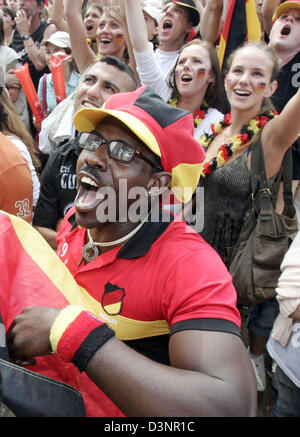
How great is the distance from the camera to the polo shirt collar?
139 cm

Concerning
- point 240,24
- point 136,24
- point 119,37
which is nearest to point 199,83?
point 136,24

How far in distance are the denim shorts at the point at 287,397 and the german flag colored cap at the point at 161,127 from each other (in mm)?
1125

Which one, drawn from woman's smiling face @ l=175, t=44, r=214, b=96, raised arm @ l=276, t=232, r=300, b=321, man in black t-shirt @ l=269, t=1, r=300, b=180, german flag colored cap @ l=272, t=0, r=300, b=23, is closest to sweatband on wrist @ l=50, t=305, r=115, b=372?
raised arm @ l=276, t=232, r=300, b=321

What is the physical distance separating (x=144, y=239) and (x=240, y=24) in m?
2.62

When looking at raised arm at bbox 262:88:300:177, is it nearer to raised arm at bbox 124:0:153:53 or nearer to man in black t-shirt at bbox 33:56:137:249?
man in black t-shirt at bbox 33:56:137:249

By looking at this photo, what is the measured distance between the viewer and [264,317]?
268 centimetres

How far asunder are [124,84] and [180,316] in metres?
1.66

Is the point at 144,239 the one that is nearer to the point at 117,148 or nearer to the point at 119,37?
the point at 117,148

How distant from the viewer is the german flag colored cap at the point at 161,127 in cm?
136

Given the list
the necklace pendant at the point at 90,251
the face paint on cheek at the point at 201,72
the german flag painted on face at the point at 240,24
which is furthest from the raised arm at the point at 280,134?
the german flag painted on face at the point at 240,24

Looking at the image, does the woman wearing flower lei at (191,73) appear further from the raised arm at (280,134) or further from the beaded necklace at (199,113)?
the raised arm at (280,134)

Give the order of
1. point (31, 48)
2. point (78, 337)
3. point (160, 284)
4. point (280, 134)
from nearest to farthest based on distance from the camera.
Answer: point (78, 337), point (160, 284), point (280, 134), point (31, 48)

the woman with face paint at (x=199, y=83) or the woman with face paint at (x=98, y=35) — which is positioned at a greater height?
the woman with face paint at (x=98, y=35)

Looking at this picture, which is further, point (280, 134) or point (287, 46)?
point (287, 46)
